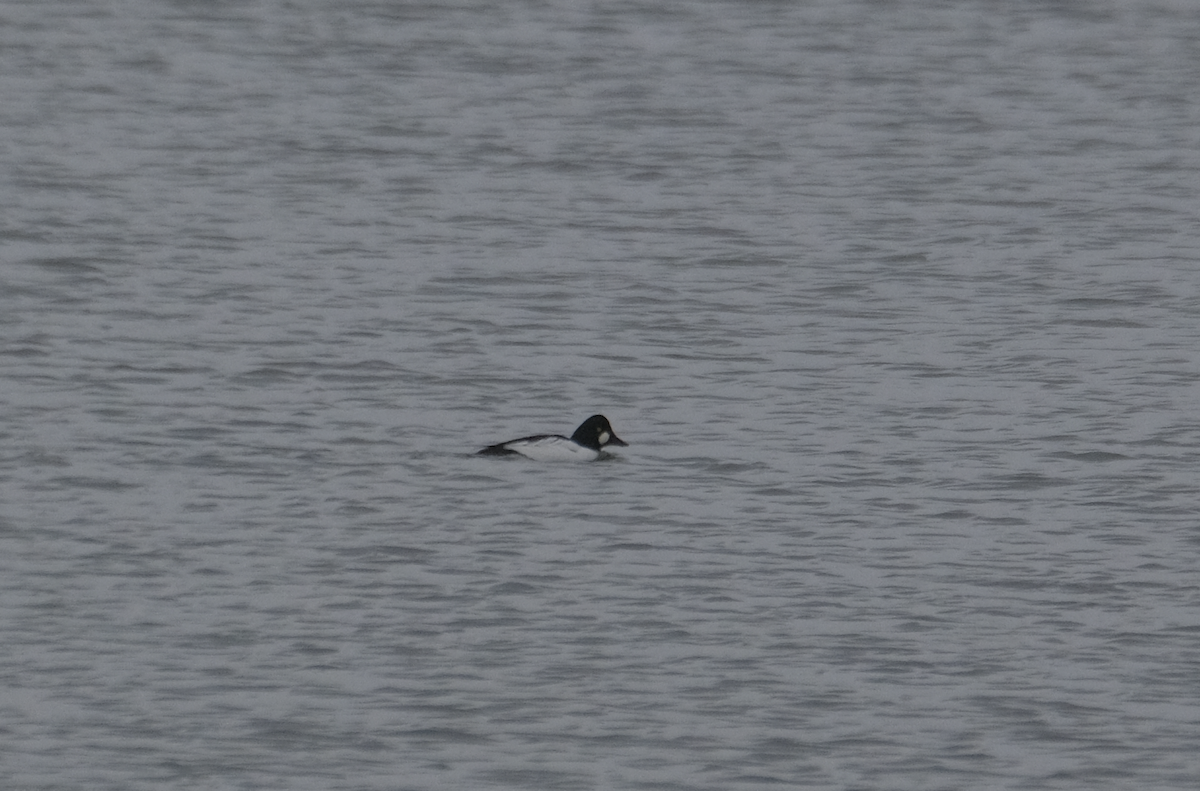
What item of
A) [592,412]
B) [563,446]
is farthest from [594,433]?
[592,412]

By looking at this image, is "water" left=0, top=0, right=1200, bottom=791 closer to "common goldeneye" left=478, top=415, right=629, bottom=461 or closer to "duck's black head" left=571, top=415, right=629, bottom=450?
"common goldeneye" left=478, top=415, right=629, bottom=461

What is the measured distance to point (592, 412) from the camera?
1822 centimetres

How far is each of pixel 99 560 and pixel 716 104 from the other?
62.9 ft

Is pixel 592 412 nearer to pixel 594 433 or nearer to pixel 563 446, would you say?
pixel 594 433

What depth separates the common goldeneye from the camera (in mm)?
16625

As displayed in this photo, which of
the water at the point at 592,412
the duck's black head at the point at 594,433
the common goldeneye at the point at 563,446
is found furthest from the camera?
the duck's black head at the point at 594,433

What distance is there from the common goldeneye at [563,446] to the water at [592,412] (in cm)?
14

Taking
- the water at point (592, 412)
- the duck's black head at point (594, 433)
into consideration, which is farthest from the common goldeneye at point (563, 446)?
the water at point (592, 412)

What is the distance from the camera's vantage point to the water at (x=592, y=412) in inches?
458

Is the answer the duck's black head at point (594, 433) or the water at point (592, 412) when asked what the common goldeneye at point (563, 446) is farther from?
the water at point (592, 412)

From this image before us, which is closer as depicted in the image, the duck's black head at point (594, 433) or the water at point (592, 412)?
the water at point (592, 412)

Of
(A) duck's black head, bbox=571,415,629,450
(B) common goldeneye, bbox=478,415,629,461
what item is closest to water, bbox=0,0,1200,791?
(B) common goldeneye, bbox=478,415,629,461

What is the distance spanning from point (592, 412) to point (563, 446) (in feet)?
5.15

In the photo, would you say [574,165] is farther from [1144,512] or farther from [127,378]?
[1144,512]
